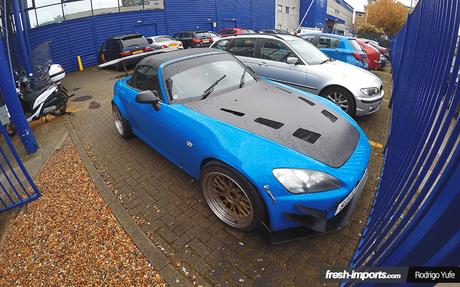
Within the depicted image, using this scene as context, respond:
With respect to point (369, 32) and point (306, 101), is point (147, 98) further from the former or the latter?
point (369, 32)

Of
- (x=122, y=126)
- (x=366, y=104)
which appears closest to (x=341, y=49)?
(x=366, y=104)

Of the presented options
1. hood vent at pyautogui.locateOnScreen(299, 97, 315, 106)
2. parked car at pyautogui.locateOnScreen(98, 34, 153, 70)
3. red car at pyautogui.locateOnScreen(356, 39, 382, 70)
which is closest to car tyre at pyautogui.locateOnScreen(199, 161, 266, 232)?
hood vent at pyautogui.locateOnScreen(299, 97, 315, 106)

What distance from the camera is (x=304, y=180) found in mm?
2217

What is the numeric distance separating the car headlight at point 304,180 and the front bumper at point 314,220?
0.52ft

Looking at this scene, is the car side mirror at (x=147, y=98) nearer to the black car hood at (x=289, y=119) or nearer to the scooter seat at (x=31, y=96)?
the black car hood at (x=289, y=119)

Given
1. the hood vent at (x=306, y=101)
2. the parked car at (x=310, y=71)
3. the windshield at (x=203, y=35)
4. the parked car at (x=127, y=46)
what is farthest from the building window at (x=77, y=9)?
the hood vent at (x=306, y=101)

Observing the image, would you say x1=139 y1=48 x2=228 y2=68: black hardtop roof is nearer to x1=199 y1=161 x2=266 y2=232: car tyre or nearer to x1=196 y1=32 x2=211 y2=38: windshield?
x1=199 y1=161 x2=266 y2=232: car tyre

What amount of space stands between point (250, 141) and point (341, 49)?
7.59m

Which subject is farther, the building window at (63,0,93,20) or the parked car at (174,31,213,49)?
the parked car at (174,31,213,49)

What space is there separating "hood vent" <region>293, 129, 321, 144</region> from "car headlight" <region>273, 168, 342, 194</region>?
0.43 metres

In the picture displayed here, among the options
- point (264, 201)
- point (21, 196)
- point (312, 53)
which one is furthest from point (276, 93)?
point (21, 196)

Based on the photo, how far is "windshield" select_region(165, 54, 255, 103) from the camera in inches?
132

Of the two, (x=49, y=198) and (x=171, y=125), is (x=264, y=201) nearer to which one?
(x=171, y=125)

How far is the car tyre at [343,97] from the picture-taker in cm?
495
